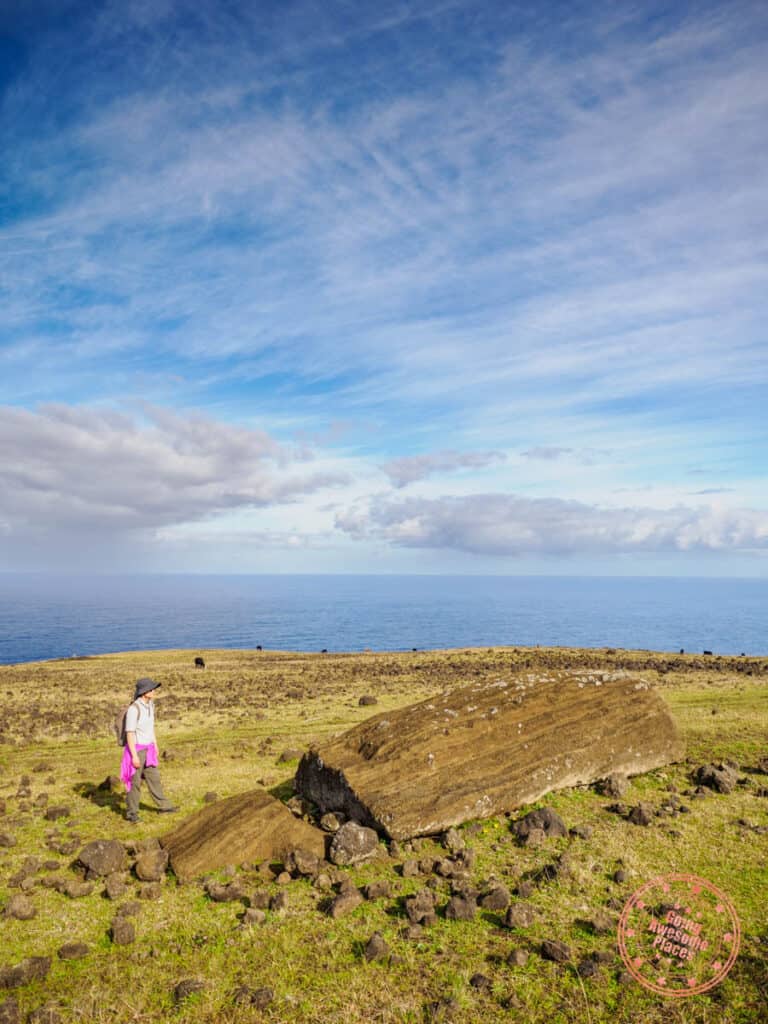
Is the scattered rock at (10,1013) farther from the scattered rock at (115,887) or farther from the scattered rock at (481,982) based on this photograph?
the scattered rock at (481,982)

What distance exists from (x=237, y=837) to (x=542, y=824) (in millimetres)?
6241

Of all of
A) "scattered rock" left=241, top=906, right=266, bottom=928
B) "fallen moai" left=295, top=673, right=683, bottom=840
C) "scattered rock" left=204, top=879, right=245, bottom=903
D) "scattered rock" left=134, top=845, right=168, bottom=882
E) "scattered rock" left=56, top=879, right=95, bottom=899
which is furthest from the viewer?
"fallen moai" left=295, top=673, right=683, bottom=840

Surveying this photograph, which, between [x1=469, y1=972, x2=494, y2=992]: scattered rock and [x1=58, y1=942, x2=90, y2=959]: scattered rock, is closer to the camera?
[x1=469, y1=972, x2=494, y2=992]: scattered rock

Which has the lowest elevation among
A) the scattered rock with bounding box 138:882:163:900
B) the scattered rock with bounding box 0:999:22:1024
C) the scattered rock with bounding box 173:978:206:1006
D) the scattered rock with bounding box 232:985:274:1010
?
the scattered rock with bounding box 138:882:163:900

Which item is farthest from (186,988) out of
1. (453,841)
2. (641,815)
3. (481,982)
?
(641,815)

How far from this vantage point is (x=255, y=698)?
3469 cm

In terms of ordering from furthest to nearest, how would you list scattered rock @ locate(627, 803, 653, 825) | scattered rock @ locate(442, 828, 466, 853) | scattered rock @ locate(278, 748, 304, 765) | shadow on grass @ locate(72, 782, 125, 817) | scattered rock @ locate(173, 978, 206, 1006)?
scattered rock @ locate(278, 748, 304, 765) < shadow on grass @ locate(72, 782, 125, 817) < scattered rock @ locate(627, 803, 653, 825) < scattered rock @ locate(442, 828, 466, 853) < scattered rock @ locate(173, 978, 206, 1006)

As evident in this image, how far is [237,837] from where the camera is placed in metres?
11.9

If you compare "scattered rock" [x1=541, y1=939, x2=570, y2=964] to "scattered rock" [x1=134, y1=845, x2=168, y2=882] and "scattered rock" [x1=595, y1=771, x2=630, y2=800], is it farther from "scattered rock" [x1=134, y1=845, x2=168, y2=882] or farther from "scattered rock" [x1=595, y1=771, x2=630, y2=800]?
"scattered rock" [x1=134, y1=845, x2=168, y2=882]

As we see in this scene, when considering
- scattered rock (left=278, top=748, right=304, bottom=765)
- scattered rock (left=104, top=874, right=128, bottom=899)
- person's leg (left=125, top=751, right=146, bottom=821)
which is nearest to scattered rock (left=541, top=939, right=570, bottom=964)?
scattered rock (left=104, top=874, right=128, bottom=899)

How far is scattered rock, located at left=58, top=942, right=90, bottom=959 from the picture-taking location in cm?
863

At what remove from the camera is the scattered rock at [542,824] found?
39.0 ft

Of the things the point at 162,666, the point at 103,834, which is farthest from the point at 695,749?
the point at 162,666

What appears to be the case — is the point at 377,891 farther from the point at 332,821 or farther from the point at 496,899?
the point at 332,821
